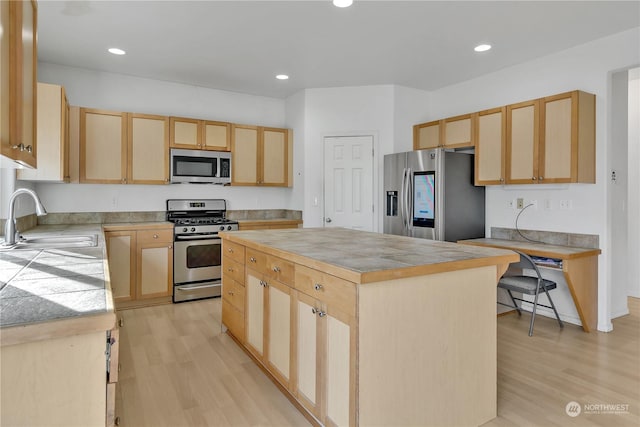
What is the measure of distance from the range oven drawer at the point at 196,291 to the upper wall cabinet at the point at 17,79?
2871mm

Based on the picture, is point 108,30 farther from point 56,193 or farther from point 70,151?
point 56,193

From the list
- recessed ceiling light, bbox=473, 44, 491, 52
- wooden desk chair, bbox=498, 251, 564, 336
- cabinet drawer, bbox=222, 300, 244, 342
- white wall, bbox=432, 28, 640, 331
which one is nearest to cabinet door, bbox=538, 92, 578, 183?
white wall, bbox=432, 28, 640, 331

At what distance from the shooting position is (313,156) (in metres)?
5.08

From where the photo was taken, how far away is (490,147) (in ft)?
13.2

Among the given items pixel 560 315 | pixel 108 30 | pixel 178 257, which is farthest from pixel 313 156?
pixel 560 315

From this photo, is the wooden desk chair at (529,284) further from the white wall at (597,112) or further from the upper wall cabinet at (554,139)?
the upper wall cabinet at (554,139)

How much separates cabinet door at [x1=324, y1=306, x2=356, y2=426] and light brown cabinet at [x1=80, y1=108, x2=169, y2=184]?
11.4 ft

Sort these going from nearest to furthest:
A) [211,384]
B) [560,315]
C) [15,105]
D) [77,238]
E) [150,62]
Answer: [15,105], [211,384], [77,238], [560,315], [150,62]

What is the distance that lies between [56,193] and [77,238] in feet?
6.04

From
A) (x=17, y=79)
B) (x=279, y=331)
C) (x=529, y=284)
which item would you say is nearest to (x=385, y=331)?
(x=279, y=331)

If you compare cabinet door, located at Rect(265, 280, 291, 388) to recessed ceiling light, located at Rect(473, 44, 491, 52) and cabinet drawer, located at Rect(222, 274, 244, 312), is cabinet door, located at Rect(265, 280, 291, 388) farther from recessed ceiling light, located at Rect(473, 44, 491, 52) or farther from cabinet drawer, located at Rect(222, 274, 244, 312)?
recessed ceiling light, located at Rect(473, 44, 491, 52)

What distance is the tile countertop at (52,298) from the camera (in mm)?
953

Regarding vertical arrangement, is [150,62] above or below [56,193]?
above

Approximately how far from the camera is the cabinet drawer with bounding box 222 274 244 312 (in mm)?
2850
